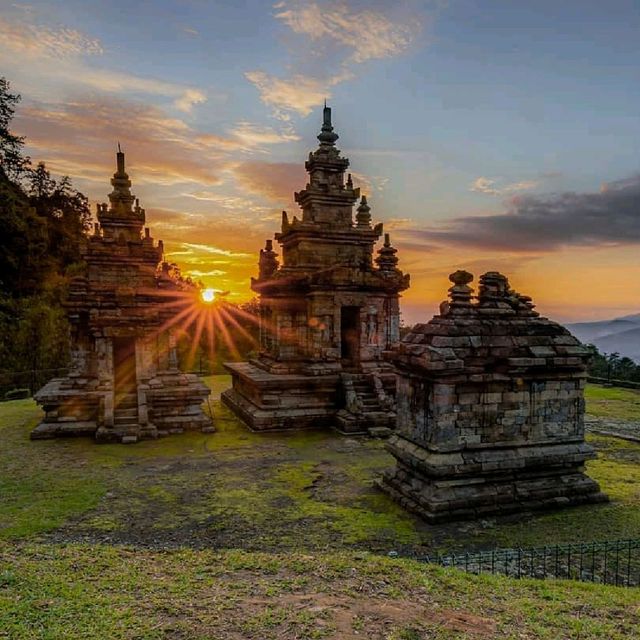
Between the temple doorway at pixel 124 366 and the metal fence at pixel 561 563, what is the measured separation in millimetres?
14668

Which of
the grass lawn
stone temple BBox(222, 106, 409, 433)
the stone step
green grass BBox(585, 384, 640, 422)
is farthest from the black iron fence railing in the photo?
the stone step

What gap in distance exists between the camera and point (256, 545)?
855 centimetres

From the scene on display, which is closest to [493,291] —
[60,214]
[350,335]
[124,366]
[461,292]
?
[461,292]

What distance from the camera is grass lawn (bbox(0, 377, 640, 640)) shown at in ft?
16.7

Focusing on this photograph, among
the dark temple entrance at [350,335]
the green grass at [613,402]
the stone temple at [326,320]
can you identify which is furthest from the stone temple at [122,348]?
the green grass at [613,402]

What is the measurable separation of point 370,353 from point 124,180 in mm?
12701

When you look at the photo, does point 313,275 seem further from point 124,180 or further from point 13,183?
point 13,183

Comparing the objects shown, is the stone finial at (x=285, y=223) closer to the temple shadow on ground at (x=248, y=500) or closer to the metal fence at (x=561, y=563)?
the temple shadow on ground at (x=248, y=500)

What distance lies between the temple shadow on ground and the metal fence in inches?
29.2

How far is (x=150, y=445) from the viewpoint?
52.0 feet

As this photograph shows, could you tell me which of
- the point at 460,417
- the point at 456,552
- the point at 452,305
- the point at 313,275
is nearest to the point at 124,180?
the point at 313,275

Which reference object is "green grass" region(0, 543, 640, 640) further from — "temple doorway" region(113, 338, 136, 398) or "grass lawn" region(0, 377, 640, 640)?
"temple doorway" region(113, 338, 136, 398)

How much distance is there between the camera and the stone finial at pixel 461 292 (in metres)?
10.9

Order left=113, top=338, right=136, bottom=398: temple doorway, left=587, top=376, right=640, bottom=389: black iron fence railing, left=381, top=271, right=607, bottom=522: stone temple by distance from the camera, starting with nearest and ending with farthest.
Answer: left=381, top=271, right=607, bottom=522: stone temple → left=113, top=338, right=136, bottom=398: temple doorway → left=587, top=376, right=640, bottom=389: black iron fence railing
